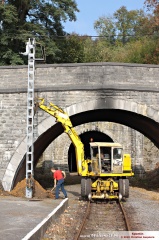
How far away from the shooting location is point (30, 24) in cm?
3145

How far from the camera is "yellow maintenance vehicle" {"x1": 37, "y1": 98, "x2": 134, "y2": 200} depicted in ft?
53.7

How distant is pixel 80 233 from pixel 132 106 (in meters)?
8.94

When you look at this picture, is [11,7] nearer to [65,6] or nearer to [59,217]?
[65,6]

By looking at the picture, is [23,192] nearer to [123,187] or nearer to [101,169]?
[101,169]

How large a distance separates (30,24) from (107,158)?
1719cm

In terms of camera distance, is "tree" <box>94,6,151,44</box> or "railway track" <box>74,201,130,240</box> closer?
"railway track" <box>74,201,130,240</box>

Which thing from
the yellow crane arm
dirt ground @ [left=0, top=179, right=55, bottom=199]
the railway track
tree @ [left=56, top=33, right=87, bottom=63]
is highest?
tree @ [left=56, top=33, right=87, bottom=63]

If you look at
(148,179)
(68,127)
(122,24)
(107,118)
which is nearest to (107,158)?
(68,127)

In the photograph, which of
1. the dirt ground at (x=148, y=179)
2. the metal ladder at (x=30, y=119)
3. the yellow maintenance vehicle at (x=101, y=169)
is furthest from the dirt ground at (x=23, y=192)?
the dirt ground at (x=148, y=179)

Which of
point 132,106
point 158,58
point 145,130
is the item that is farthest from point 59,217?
point 158,58

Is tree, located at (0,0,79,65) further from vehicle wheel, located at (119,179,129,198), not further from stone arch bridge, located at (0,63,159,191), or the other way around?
vehicle wheel, located at (119,179,129,198)

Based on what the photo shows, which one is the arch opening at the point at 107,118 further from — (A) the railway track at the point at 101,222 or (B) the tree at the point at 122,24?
(B) the tree at the point at 122,24

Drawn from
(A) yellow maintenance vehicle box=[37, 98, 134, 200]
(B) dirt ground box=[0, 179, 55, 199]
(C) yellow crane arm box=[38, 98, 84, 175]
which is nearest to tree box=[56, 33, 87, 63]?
(C) yellow crane arm box=[38, 98, 84, 175]

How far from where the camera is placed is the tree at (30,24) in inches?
1183
